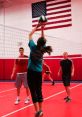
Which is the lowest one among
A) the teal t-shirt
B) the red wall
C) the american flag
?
the red wall

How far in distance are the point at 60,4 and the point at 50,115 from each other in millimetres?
13047

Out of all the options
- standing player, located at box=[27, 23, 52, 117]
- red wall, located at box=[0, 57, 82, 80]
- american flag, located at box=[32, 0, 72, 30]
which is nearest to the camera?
standing player, located at box=[27, 23, 52, 117]

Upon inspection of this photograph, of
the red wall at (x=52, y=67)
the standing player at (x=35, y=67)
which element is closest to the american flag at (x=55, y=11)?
the red wall at (x=52, y=67)

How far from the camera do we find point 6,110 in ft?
22.7

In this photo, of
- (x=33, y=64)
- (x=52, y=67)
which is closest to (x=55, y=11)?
(x=52, y=67)

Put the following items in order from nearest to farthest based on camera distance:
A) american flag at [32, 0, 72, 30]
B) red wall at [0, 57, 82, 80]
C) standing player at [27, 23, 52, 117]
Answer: standing player at [27, 23, 52, 117]
red wall at [0, 57, 82, 80]
american flag at [32, 0, 72, 30]

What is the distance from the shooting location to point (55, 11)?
18.6 metres

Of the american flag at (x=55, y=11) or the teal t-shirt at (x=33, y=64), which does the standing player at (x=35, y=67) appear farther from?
the american flag at (x=55, y=11)

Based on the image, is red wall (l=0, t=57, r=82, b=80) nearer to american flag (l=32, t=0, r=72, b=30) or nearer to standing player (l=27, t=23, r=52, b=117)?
american flag (l=32, t=0, r=72, b=30)

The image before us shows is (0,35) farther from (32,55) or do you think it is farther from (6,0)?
(32,55)

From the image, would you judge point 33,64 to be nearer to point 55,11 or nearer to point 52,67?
point 52,67

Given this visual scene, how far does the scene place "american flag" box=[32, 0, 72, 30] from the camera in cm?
1797

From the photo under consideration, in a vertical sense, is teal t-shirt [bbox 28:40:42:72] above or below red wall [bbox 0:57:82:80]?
above

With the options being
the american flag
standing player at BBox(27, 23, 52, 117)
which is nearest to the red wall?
the american flag
